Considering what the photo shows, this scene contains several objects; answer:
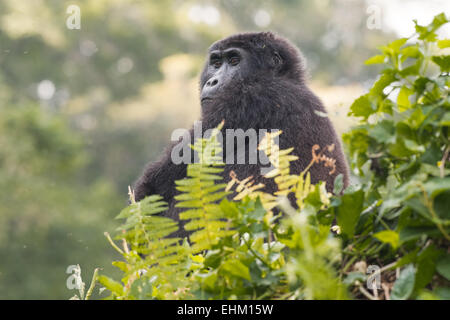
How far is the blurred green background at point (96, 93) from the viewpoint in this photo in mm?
14828

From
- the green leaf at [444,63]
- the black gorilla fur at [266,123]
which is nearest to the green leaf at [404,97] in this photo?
the green leaf at [444,63]

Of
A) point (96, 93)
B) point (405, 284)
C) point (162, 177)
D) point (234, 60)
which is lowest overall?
point (405, 284)

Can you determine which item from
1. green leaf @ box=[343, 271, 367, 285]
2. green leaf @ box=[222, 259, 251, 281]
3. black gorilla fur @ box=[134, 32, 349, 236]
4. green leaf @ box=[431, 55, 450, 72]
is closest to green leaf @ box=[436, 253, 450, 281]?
green leaf @ box=[343, 271, 367, 285]

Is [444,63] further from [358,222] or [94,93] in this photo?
[94,93]

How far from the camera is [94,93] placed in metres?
20.8

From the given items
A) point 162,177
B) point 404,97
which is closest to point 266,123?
point 162,177

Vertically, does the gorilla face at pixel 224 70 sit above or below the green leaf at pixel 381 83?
above

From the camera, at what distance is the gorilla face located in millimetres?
4715

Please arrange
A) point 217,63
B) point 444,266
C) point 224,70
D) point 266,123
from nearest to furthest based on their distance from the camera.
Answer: point 444,266 → point 266,123 → point 224,70 → point 217,63

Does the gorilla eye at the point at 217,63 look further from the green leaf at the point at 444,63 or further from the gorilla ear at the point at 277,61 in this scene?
the green leaf at the point at 444,63

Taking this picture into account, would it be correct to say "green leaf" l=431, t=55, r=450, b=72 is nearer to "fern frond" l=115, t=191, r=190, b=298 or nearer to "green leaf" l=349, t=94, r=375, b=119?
"green leaf" l=349, t=94, r=375, b=119

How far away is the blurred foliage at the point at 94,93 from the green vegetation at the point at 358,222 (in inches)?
523

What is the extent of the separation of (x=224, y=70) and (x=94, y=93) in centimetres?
1656
